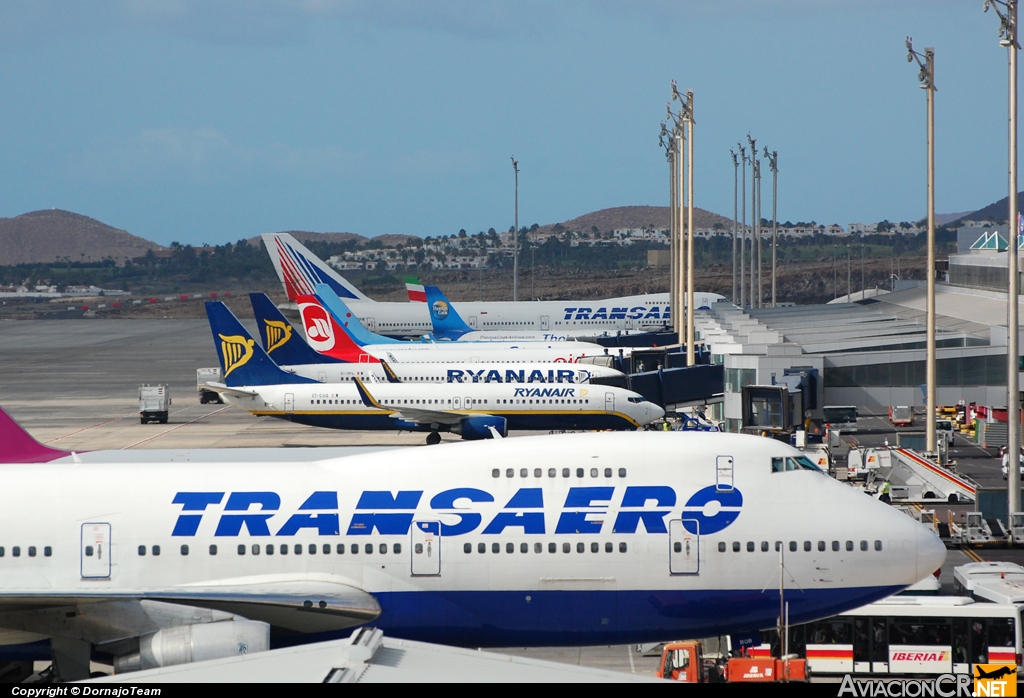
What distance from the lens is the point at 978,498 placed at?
4397 cm

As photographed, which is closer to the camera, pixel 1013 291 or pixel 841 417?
pixel 1013 291

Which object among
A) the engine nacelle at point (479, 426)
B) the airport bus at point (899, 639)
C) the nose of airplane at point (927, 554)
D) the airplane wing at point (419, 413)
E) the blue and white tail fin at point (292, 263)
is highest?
the blue and white tail fin at point (292, 263)

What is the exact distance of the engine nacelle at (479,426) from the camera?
6234 cm

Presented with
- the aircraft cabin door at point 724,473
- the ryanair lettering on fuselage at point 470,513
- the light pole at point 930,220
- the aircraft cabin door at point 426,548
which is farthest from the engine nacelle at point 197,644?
the light pole at point 930,220

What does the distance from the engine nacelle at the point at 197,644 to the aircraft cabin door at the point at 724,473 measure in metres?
8.58

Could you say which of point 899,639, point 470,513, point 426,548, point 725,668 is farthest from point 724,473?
point 899,639

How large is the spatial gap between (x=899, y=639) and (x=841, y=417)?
154ft

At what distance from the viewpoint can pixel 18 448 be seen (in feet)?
99.4

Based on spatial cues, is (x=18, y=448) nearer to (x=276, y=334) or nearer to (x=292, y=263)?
(x=276, y=334)

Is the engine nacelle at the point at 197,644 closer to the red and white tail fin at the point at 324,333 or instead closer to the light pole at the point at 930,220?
the light pole at the point at 930,220

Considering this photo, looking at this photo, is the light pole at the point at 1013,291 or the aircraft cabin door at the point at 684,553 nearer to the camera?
the aircraft cabin door at the point at 684,553

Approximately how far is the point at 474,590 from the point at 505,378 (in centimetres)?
4730

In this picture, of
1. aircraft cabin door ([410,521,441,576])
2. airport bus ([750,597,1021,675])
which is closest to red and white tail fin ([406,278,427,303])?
airport bus ([750,597,1021,675])

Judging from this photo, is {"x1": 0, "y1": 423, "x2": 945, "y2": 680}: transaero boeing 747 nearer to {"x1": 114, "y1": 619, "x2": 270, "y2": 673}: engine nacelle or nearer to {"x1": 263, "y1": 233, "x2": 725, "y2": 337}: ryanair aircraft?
{"x1": 114, "y1": 619, "x2": 270, "y2": 673}: engine nacelle
